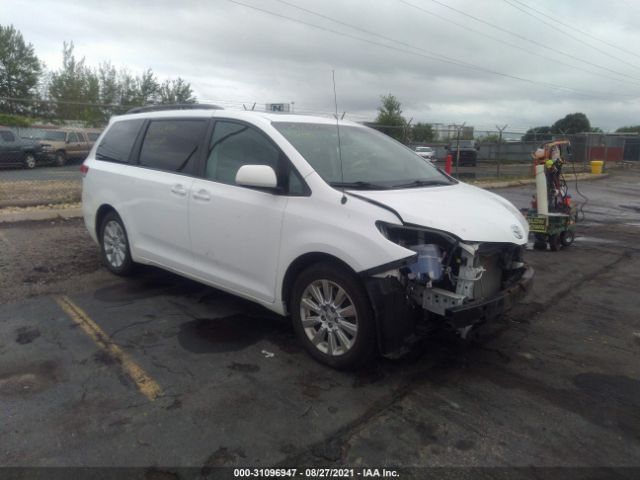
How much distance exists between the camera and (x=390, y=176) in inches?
171

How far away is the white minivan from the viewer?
345 centimetres

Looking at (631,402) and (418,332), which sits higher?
(418,332)

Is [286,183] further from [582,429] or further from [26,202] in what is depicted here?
[26,202]

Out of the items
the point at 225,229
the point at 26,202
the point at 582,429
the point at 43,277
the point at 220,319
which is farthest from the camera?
the point at 26,202

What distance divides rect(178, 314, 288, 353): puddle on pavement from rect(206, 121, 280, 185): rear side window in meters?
1.28

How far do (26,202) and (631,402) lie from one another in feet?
31.0

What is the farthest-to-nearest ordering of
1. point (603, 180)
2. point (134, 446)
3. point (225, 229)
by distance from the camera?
1. point (603, 180)
2. point (225, 229)
3. point (134, 446)

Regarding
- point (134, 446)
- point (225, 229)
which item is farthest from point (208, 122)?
point (134, 446)

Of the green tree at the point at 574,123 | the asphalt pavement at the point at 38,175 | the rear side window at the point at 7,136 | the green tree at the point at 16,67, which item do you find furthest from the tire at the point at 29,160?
the green tree at the point at 574,123

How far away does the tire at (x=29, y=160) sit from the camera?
20.0 m

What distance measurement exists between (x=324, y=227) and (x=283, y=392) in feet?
3.86

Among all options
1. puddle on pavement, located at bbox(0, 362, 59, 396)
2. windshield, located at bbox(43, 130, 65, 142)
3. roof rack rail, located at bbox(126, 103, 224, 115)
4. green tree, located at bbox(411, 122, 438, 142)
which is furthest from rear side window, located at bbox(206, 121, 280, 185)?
windshield, located at bbox(43, 130, 65, 142)

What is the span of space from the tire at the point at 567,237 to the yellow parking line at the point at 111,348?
278 inches

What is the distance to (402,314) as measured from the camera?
3410 millimetres
